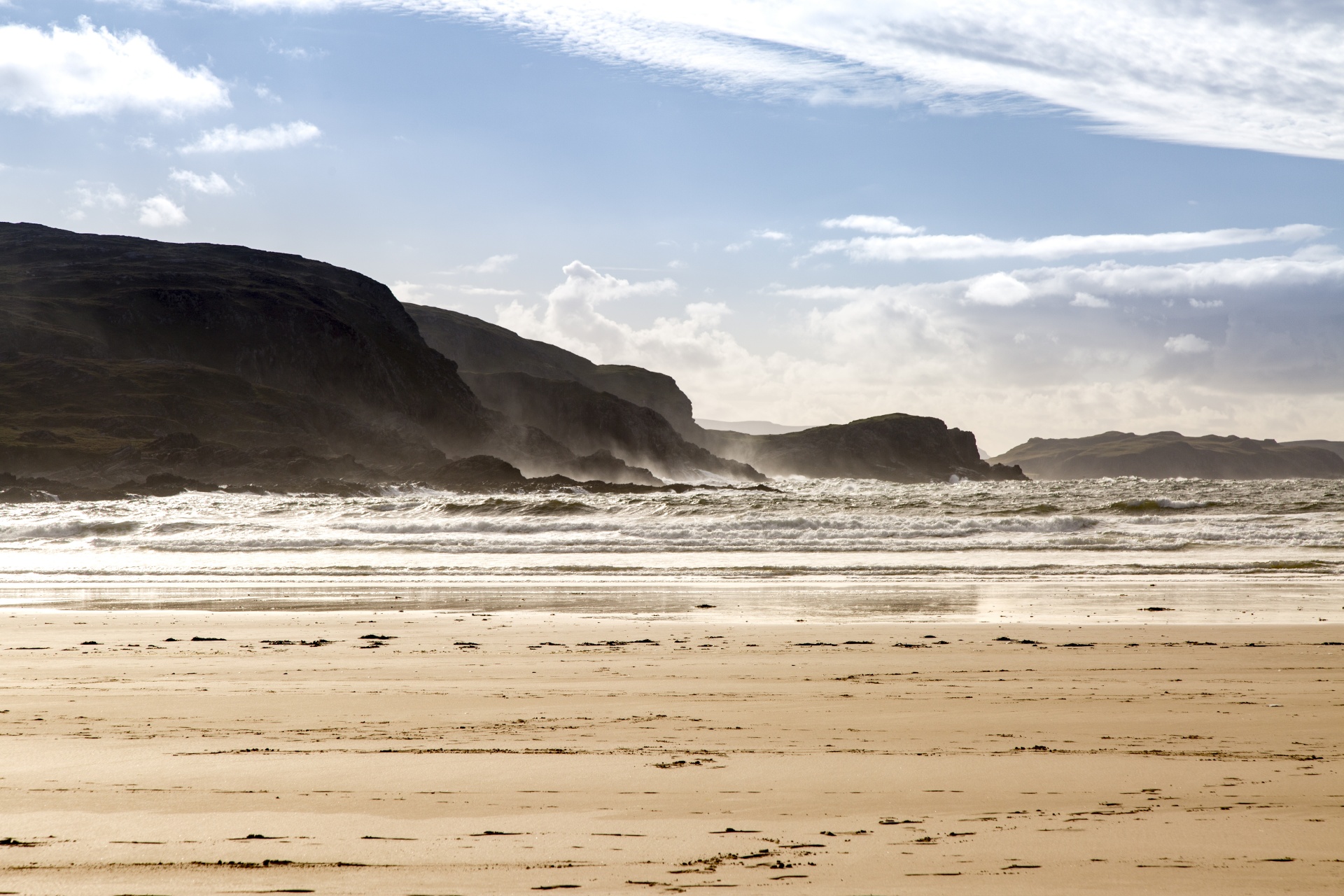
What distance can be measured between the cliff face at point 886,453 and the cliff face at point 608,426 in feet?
40.4

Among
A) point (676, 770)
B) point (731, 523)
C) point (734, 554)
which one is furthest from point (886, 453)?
point (676, 770)

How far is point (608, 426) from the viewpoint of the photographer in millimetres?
116812

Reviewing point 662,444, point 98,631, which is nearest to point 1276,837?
point 98,631

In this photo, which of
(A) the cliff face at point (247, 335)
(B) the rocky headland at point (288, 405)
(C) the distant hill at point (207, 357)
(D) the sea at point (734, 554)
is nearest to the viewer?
(D) the sea at point (734, 554)

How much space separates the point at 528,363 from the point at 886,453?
6187 centimetres

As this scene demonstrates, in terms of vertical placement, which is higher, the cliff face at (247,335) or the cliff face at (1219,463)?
the cliff face at (247,335)

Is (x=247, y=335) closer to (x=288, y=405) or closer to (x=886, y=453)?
(x=288, y=405)

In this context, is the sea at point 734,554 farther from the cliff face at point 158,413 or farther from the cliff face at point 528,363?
the cliff face at point 528,363

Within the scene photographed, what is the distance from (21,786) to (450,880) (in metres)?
2.51

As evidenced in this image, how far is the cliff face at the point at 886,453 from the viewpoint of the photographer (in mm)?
119625

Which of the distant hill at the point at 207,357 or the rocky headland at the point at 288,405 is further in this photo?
the distant hill at the point at 207,357

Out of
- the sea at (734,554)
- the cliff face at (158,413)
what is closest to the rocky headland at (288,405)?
the cliff face at (158,413)

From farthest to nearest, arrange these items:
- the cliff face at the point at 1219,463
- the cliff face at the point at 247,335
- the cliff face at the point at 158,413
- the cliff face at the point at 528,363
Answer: the cliff face at the point at 1219,463, the cliff face at the point at 528,363, the cliff face at the point at 247,335, the cliff face at the point at 158,413

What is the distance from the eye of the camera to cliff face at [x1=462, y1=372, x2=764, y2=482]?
113312 mm
